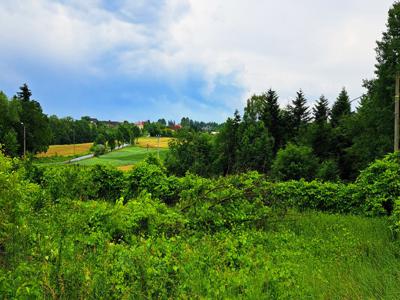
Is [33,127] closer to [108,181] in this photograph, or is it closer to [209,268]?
[108,181]

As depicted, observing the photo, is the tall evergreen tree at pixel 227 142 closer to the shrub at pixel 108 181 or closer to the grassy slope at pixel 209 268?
the shrub at pixel 108 181

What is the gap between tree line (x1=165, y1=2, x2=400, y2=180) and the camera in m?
27.7

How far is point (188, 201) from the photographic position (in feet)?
28.9

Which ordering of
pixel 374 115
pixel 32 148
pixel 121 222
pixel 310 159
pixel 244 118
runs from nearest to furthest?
pixel 121 222 < pixel 310 159 < pixel 374 115 < pixel 244 118 < pixel 32 148

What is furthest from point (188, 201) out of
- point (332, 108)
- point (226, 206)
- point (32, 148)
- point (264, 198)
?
point (32, 148)

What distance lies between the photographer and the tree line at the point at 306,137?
27688 millimetres

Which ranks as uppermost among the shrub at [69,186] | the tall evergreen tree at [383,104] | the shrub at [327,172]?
the tall evergreen tree at [383,104]

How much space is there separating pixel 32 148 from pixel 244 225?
214ft

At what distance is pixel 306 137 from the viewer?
35.8 m

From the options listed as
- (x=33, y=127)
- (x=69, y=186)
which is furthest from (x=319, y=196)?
(x=33, y=127)

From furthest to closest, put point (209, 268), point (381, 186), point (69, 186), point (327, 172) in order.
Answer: point (327, 172) < point (69, 186) < point (381, 186) < point (209, 268)

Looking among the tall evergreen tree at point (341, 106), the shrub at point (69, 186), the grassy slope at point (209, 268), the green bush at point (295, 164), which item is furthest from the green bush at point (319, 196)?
the tall evergreen tree at point (341, 106)

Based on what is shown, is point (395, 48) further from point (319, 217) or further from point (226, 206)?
point (226, 206)

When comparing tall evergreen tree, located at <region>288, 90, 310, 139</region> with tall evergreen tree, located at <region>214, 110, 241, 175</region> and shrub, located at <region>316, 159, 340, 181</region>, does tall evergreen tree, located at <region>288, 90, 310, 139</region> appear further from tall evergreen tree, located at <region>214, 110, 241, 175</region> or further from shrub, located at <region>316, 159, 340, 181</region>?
shrub, located at <region>316, 159, 340, 181</region>
